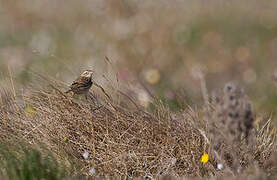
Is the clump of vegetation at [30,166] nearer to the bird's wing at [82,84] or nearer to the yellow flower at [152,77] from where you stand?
the bird's wing at [82,84]

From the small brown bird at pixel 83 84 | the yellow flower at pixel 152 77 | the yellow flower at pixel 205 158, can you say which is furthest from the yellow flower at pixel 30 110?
the yellow flower at pixel 152 77

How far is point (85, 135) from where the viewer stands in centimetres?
404

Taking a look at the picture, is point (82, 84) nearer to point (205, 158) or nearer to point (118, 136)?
point (118, 136)

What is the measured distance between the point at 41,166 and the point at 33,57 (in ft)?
19.4

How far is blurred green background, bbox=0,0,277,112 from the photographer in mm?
8398

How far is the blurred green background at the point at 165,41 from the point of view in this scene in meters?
8.40

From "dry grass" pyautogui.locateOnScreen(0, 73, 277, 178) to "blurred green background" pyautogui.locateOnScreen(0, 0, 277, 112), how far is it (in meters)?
3.12

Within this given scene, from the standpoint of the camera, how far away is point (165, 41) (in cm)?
923

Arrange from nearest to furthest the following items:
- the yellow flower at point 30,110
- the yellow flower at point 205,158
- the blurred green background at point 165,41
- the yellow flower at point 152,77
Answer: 1. the yellow flower at point 205,158
2. the yellow flower at point 30,110
3. the yellow flower at point 152,77
4. the blurred green background at point 165,41

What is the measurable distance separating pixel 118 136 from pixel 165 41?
5335mm

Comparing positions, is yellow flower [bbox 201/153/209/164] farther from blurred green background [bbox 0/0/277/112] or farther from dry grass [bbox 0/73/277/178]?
blurred green background [bbox 0/0/277/112]

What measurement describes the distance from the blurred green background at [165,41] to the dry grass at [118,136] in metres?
3.12

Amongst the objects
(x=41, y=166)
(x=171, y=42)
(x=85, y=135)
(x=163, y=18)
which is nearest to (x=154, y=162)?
(x=85, y=135)

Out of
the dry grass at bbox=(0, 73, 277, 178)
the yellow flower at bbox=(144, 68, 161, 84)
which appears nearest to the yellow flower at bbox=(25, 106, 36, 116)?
the dry grass at bbox=(0, 73, 277, 178)
